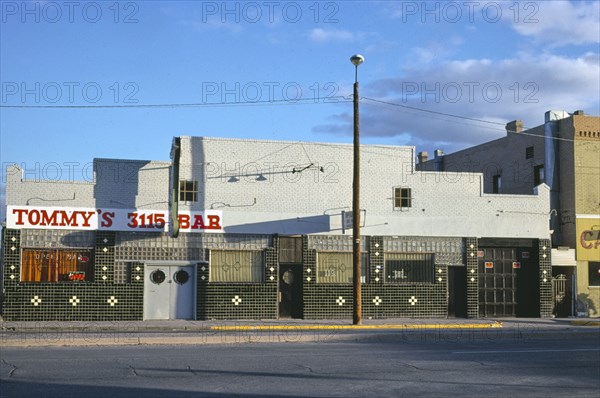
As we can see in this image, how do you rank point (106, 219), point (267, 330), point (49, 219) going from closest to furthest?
1. point (267, 330)
2. point (49, 219)
3. point (106, 219)

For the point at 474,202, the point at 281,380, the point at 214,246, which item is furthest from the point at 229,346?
the point at 474,202

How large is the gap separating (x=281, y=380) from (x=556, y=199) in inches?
953

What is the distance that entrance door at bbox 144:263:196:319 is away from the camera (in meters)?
27.9

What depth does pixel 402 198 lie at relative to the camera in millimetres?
30359

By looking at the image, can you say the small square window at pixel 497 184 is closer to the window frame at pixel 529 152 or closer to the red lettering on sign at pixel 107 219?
the window frame at pixel 529 152

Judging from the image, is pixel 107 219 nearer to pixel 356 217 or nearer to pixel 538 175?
pixel 356 217

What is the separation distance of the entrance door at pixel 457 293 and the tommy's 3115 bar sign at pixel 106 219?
9.40 meters

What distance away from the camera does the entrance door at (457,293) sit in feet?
102

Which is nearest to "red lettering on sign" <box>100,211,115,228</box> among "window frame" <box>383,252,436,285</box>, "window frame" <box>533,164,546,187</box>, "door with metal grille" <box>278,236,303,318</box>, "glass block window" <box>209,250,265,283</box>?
"glass block window" <box>209,250,265,283</box>

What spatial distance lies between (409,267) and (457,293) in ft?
7.75

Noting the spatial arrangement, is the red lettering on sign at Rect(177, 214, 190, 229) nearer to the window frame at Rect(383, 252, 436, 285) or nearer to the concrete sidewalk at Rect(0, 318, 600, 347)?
the concrete sidewalk at Rect(0, 318, 600, 347)

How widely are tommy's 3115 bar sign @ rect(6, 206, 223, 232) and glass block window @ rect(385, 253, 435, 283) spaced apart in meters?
6.68

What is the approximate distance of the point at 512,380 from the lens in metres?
12.8

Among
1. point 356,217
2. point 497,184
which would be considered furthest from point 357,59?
point 497,184
